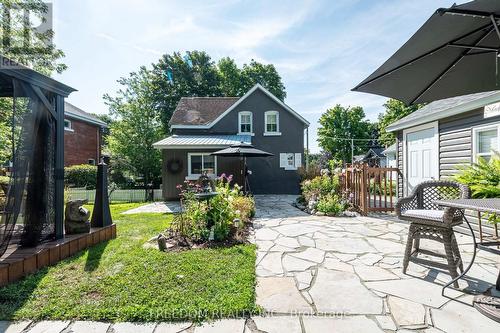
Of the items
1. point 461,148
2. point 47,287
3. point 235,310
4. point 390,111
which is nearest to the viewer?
point 235,310

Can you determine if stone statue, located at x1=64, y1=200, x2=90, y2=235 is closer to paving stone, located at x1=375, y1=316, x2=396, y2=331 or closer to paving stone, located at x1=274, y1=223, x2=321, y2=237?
paving stone, located at x1=274, y1=223, x2=321, y2=237

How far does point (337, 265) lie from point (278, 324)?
1.68m

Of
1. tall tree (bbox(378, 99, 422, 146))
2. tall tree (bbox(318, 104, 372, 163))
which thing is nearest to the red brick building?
tall tree (bbox(378, 99, 422, 146))

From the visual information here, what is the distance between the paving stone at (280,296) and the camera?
2.48m

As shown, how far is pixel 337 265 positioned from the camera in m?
3.58

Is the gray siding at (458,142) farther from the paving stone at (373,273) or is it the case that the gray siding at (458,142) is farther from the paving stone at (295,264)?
the paving stone at (295,264)

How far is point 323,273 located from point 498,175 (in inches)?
140

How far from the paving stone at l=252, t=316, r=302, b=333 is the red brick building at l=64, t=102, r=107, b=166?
17.9m

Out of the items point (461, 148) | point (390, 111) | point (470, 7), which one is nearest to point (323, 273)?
point (470, 7)

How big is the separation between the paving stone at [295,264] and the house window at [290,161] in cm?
1031

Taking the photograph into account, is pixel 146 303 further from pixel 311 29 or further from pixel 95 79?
pixel 95 79

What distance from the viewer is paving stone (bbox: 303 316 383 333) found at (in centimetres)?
213

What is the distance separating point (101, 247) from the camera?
173 inches

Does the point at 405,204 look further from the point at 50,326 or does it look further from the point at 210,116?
the point at 210,116
